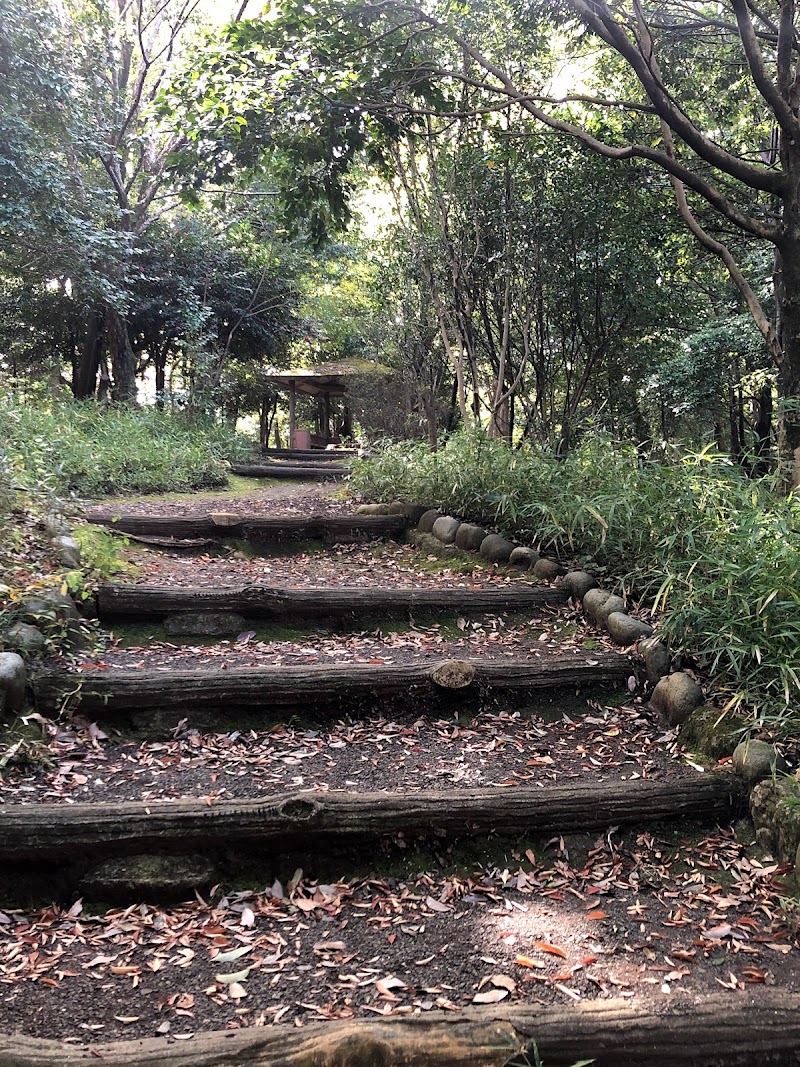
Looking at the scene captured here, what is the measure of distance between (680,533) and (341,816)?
2.07 m

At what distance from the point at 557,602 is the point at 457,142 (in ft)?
16.3

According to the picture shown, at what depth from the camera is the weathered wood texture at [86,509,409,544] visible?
4926 mm

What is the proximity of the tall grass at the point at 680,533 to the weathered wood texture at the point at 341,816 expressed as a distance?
1.69 feet

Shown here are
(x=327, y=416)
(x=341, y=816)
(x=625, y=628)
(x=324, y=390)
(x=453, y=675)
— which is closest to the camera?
(x=341, y=816)

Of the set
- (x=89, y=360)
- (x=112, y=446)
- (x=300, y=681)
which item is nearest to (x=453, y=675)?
(x=300, y=681)

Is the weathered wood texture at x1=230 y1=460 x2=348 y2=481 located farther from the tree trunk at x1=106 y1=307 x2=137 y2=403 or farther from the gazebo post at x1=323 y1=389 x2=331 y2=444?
the gazebo post at x1=323 y1=389 x2=331 y2=444

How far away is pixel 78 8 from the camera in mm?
10875

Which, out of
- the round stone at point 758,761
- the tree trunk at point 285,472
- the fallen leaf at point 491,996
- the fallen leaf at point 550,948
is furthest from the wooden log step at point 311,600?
the tree trunk at point 285,472

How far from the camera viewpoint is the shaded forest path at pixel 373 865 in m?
1.44

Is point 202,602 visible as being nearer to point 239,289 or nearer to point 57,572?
point 57,572

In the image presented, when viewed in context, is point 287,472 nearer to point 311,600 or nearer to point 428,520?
point 428,520

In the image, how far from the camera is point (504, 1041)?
4.54ft

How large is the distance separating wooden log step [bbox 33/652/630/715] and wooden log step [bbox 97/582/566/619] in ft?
1.89

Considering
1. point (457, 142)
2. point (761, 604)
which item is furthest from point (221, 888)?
point (457, 142)
